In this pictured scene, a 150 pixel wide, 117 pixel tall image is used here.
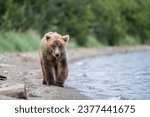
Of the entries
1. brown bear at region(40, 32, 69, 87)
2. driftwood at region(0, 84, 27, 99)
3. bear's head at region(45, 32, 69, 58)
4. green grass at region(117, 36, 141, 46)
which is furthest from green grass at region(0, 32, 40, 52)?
green grass at region(117, 36, 141, 46)

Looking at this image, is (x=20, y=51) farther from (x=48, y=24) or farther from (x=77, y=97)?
(x=77, y=97)

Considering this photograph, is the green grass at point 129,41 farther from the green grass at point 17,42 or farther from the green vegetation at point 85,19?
the green grass at point 17,42

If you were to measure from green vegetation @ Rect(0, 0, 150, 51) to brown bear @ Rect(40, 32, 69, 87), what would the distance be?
591 inches

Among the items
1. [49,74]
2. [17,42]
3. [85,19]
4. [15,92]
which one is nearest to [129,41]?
[85,19]

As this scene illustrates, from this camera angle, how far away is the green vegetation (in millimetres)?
31703

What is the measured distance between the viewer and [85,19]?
4459 centimetres

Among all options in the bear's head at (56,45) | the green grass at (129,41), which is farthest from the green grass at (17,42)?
the green grass at (129,41)

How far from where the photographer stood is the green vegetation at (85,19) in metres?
31.7

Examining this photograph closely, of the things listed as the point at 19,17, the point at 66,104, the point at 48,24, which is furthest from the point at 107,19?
the point at 66,104

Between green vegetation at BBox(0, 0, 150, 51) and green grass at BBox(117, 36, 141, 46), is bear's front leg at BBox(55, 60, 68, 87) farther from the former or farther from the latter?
green grass at BBox(117, 36, 141, 46)

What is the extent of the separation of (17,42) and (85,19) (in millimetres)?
15546

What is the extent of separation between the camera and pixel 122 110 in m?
9.91

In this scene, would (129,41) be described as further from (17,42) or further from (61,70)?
(61,70)

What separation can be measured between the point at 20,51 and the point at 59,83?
15.7 meters
